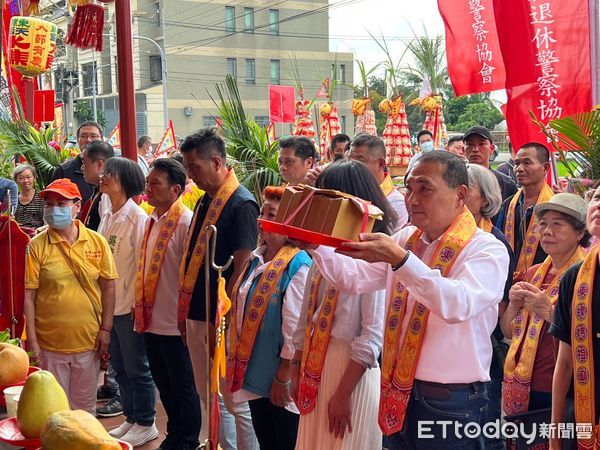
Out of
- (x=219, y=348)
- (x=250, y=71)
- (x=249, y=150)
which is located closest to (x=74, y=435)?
(x=219, y=348)

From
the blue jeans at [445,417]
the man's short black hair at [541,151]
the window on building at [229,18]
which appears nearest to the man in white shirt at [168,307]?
the blue jeans at [445,417]

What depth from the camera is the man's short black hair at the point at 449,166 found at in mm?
2207

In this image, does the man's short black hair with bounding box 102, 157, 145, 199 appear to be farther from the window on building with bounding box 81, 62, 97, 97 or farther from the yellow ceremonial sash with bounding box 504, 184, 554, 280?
the window on building with bounding box 81, 62, 97, 97

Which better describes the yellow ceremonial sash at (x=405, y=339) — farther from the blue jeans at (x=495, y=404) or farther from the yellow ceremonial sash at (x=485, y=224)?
the yellow ceremonial sash at (x=485, y=224)

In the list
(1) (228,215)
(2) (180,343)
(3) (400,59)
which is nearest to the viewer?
(1) (228,215)

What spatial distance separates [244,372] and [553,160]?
2.01 m

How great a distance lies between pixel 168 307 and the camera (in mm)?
3703

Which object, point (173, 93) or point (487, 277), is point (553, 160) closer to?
point (487, 277)

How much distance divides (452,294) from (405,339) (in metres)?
0.29

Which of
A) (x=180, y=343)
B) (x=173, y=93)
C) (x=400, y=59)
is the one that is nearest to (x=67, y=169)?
(x=180, y=343)

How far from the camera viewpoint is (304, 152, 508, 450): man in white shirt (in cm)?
214

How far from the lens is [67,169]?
18.6 ft

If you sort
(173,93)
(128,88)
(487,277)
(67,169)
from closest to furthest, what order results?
(487,277) → (128,88) → (67,169) → (173,93)

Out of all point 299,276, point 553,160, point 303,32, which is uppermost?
point 303,32
